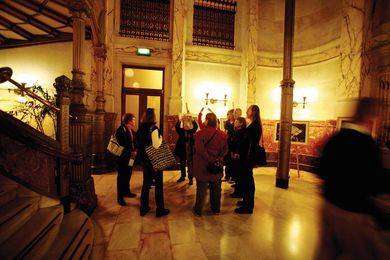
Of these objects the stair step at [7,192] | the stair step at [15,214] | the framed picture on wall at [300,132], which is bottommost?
the stair step at [15,214]

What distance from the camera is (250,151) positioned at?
146 inches

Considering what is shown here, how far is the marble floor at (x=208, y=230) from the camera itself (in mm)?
2537

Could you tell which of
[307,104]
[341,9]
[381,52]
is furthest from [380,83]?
[341,9]

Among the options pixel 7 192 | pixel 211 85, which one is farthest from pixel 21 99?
pixel 7 192

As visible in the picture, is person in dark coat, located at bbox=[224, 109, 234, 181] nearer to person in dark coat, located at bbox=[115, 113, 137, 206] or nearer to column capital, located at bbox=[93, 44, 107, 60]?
person in dark coat, located at bbox=[115, 113, 137, 206]

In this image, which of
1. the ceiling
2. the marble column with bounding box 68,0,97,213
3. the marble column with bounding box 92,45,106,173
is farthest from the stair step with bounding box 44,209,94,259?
the ceiling

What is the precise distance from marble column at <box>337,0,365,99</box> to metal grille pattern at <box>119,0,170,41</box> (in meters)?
5.69

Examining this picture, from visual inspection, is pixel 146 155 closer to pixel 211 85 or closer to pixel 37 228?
pixel 37 228

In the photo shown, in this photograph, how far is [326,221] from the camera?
1.87 m

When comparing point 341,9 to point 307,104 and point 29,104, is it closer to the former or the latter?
point 307,104

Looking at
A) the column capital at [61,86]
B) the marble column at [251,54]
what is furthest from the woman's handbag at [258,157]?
the marble column at [251,54]

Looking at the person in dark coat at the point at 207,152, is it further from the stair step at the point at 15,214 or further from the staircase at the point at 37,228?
the stair step at the point at 15,214

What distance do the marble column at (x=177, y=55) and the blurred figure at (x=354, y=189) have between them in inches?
232

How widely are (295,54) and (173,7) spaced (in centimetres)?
484
